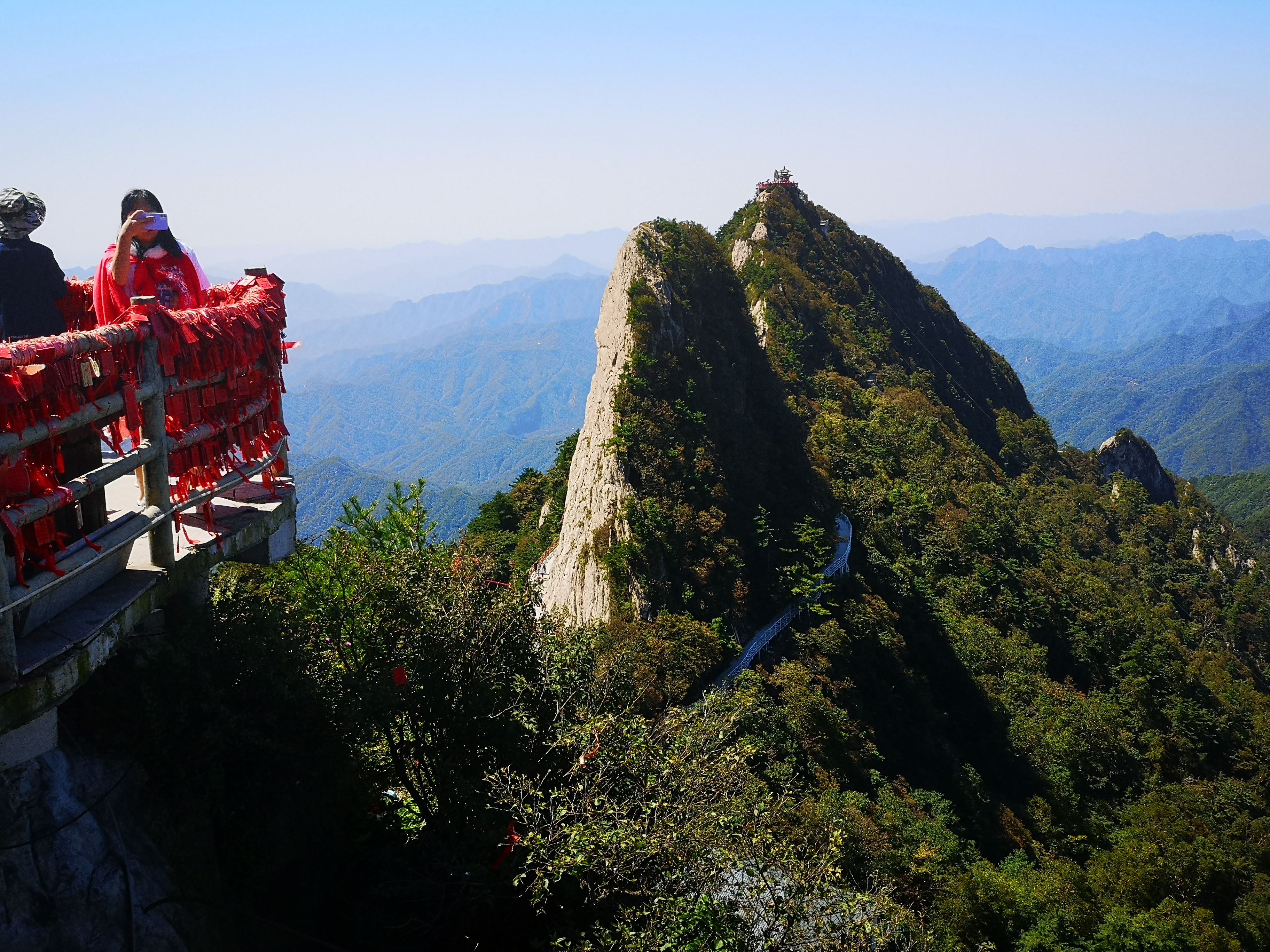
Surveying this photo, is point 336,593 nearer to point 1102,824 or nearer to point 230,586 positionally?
point 230,586

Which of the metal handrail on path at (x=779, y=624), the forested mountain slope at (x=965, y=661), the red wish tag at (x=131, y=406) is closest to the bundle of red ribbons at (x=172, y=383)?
the red wish tag at (x=131, y=406)

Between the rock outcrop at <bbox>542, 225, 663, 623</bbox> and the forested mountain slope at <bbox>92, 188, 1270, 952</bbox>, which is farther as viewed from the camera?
the rock outcrop at <bbox>542, 225, 663, 623</bbox>

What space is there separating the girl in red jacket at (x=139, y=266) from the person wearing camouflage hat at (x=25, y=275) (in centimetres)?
57

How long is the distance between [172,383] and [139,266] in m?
1.75

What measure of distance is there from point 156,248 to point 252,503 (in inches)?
114

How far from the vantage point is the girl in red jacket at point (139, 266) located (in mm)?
8781

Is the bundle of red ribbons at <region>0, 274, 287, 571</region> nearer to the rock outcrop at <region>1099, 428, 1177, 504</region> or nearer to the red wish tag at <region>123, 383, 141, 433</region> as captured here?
the red wish tag at <region>123, 383, 141, 433</region>

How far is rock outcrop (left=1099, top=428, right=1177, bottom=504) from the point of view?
303ft

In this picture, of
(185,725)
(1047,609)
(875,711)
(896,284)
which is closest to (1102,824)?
(875,711)

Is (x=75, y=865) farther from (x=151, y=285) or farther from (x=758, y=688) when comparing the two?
(x=758, y=688)

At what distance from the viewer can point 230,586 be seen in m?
11.6

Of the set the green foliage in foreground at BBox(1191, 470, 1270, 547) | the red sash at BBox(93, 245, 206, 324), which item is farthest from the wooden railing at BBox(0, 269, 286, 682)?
the green foliage in foreground at BBox(1191, 470, 1270, 547)

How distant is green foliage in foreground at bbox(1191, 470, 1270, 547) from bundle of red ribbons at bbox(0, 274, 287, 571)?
505 ft

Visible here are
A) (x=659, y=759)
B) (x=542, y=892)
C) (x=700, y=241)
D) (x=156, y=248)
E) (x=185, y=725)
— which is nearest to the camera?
(x=185, y=725)
